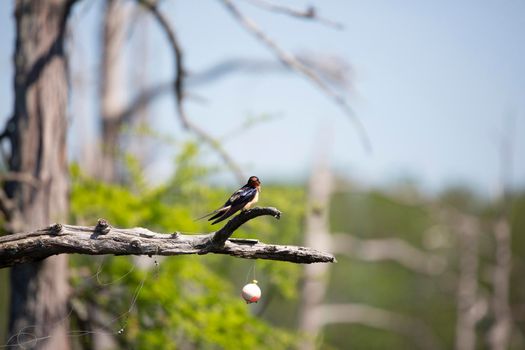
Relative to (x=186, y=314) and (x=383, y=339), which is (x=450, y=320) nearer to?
(x=383, y=339)

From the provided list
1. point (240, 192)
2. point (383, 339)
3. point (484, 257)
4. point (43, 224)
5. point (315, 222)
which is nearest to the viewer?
point (240, 192)

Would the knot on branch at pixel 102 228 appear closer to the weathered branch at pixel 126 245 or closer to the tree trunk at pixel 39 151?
the weathered branch at pixel 126 245

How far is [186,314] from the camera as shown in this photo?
267 inches

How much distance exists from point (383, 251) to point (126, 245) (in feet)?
44.0

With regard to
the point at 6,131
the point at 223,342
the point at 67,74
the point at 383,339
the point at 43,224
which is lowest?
the point at 383,339

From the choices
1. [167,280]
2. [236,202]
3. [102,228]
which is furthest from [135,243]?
[167,280]

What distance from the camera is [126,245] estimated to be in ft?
10.3

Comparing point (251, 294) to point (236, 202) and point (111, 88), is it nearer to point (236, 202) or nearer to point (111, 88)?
point (236, 202)

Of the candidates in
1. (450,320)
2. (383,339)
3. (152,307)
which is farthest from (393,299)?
(152,307)

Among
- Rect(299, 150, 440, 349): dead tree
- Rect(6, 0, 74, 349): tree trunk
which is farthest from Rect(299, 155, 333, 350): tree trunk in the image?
Rect(6, 0, 74, 349): tree trunk

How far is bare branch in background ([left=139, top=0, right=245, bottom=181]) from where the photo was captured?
6012 millimetres

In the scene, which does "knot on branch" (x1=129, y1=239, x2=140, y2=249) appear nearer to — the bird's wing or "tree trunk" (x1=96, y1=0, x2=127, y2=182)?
the bird's wing

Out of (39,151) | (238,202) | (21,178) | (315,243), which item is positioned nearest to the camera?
(238,202)

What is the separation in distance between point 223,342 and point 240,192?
4168 millimetres
